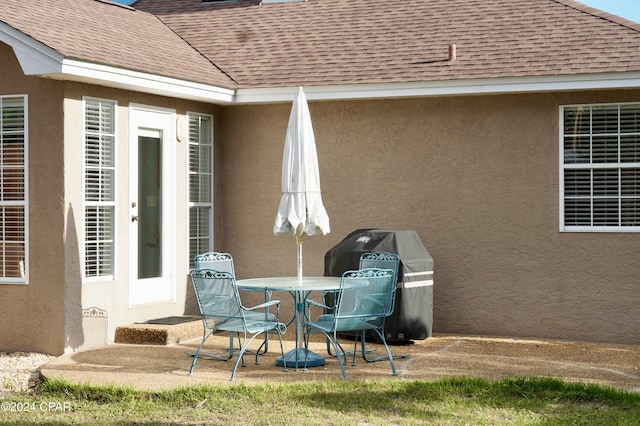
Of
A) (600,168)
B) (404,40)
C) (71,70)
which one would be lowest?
(600,168)

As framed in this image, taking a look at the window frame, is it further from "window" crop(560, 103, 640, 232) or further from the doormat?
"window" crop(560, 103, 640, 232)

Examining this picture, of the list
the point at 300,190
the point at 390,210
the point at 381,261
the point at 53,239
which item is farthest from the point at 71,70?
the point at 390,210

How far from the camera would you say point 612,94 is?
36.3 ft

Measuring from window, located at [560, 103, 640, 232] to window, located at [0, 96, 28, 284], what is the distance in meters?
6.36

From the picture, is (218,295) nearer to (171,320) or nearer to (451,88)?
(171,320)

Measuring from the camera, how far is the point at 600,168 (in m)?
11.2

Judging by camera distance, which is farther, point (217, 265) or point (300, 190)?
point (217, 265)

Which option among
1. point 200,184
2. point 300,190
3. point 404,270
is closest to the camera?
point 300,190

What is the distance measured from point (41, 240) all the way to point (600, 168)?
6.61 m

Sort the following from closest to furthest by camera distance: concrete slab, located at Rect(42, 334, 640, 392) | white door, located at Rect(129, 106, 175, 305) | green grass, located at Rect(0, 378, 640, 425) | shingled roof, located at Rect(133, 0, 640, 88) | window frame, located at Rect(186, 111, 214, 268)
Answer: green grass, located at Rect(0, 378, 640, 425) < concrete slab, located at Rect(42, 334, 640, 392) < white door, located at Rect(129, 106, 175, 305) < shingled roof, located at Rect(133, 0, 640, 88) < window frame, located at Rect(186, 111, 214, 268)

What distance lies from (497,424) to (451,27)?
7257 mm

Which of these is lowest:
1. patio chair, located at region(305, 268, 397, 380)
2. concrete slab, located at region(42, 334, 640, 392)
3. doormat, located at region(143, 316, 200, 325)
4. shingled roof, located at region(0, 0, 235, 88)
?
concrete slab, located at region(42, 334, 640, 392)

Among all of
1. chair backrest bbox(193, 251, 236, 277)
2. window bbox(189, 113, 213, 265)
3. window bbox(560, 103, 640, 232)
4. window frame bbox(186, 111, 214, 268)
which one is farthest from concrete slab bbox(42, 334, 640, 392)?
window bbox(189, 113, 213, 265)

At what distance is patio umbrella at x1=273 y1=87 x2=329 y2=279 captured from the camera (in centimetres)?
934
